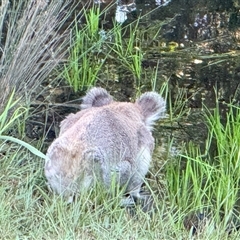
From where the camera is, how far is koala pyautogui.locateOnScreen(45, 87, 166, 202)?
4.62m

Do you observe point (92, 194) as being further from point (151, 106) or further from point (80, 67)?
point (80, 67)

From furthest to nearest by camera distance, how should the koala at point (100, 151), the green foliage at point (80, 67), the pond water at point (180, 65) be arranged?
1. the green foliage at point (80, 67)
2. the pond water at point (180, 65)
3. the koala at point (100, 151)

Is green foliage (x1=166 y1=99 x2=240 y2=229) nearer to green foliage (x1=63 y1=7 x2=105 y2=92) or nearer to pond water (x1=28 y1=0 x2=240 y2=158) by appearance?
pond water (x1=28 y1=0 x2=240 y2=158)

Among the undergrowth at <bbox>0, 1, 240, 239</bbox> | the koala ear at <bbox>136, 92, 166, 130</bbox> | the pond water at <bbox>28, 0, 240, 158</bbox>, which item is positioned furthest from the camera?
the pond water at <bbox>28, 0, 240, 158</bbox>

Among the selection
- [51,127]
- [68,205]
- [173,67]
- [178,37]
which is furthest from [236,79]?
[68,205]

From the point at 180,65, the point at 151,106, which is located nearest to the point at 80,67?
the point at 180,65

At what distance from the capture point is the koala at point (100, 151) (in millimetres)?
4617

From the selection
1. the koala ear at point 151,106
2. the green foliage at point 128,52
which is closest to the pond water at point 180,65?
the green foliage at point 128,52

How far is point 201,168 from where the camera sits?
4.91 meters

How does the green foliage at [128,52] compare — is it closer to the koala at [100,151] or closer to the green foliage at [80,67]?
the green foliage at [80,67]

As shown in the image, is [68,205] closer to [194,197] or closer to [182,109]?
[194,197]

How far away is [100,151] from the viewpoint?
4.68m

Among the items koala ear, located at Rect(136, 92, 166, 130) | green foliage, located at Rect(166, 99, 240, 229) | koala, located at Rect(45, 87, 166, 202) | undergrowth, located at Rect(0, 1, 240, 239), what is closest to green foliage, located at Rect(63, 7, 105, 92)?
undergrowth, located at Rect(0, 1, 240, 239)

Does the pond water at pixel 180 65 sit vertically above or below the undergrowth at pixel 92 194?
above
